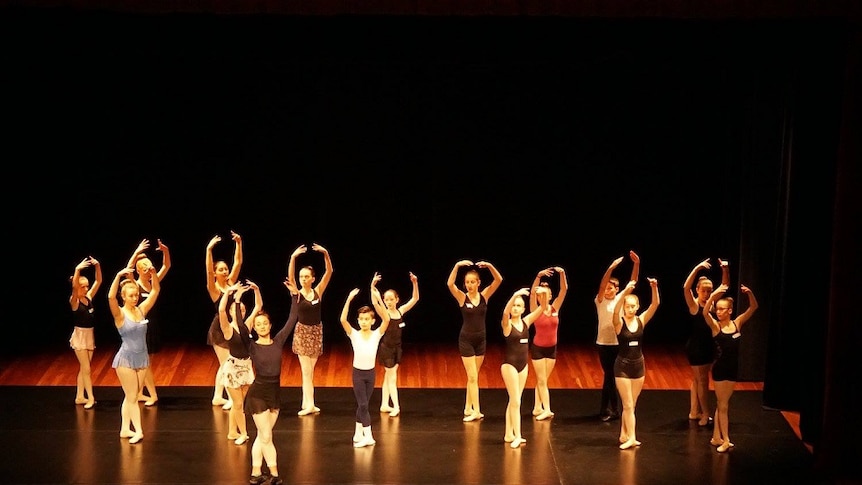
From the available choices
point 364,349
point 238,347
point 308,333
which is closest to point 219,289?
point 308,333

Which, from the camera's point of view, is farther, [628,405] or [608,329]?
[608,329]

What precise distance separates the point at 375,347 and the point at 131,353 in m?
1.86

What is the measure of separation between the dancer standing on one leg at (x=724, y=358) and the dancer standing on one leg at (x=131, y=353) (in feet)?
14.2

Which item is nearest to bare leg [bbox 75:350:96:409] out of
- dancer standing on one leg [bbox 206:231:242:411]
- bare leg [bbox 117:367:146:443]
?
bare leg [bbox 117:367:146:443]

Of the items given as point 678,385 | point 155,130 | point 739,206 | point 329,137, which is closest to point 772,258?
point 739,206

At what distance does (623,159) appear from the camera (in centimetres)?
1149

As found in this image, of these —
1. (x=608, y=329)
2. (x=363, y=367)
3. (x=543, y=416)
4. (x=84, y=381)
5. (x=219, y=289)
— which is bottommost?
(x=543, y=416)

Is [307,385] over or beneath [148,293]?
beneath

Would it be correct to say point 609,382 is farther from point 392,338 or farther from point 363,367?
Result: point 363,367

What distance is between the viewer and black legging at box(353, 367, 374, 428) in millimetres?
8633

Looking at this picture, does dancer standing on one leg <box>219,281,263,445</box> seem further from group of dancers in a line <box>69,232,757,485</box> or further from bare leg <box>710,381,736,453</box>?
bare leg <box>710,381,736,453</box>

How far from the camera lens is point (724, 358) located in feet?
28.1

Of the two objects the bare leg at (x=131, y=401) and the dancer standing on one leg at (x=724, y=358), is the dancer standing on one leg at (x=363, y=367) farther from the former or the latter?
the dancer standing on one leg at (x=724, y=358)

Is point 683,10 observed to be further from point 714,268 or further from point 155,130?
point 155,130
